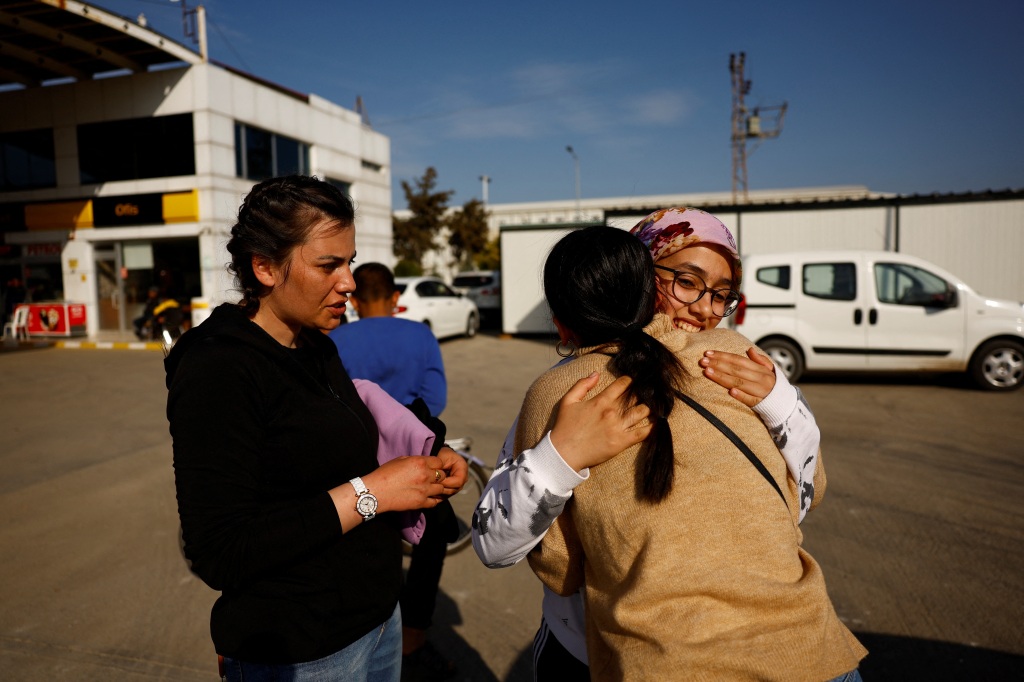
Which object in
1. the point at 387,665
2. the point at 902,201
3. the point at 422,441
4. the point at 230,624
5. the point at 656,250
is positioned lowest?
the point at 387,665

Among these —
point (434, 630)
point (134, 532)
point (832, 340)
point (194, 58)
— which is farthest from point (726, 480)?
point (194, 58)

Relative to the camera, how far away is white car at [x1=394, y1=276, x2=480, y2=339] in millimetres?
15461

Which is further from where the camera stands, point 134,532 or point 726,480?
point 134,532

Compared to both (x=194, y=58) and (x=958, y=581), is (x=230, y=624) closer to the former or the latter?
(x=958, y=581)

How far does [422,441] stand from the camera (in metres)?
1.82

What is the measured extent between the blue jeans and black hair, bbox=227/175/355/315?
880 millimetres

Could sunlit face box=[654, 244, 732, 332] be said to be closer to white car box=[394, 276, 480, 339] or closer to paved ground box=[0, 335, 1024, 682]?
paved ground box=[0, 335, 1024, 682]

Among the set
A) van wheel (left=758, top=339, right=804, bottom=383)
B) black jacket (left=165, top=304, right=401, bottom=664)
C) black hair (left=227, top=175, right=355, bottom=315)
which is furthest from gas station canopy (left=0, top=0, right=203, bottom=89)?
black jacket (left=165, top=304, right=401, bottom=664)

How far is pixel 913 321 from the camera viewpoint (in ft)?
31.9

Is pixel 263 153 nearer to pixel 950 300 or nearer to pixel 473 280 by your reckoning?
pixel 473 280

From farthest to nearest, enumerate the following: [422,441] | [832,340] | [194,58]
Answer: [194,58] → [832,340] → [422,441]

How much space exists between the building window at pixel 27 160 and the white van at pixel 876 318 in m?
19.4

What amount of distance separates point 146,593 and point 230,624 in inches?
110

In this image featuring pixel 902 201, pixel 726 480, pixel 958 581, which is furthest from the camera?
pixel 902 201
